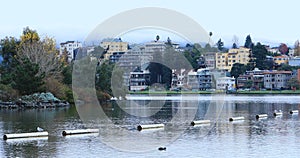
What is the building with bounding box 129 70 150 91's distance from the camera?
120 m

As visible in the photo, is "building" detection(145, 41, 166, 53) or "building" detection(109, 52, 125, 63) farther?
"building" detection(145, 41, 166, 53)

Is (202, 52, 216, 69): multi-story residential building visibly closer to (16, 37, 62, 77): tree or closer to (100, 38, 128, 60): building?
(100, 38, 128, 60): building

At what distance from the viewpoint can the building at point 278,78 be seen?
141875mm

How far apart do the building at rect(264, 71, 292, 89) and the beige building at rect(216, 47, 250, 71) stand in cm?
1900

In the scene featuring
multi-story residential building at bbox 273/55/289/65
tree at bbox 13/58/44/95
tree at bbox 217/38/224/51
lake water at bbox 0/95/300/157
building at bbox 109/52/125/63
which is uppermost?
tree at bbox 217/38/224/51

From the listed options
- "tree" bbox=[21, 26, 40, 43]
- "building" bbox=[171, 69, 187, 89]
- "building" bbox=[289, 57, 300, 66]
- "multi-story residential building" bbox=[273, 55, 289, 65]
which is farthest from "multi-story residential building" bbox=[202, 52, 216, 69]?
"tree" bbox=[21, 26, 40, 43]

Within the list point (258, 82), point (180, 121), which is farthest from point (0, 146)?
point (258, 82)

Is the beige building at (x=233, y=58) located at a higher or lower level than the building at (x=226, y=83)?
higher

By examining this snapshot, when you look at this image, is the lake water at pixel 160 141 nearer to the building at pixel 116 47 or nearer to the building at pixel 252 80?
the building at pixel 116 47

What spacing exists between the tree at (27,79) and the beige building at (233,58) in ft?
349

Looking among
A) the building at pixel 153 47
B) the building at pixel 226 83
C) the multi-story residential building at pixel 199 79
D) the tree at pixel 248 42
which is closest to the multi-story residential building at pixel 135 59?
the building at pixel 153 47

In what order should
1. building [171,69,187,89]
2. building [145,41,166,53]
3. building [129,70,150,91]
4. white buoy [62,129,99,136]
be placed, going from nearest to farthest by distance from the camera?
white buoy [62,129,99,136] < building [145,41,166,53] < building [171,69,187,89] < building [129,70,150,91]

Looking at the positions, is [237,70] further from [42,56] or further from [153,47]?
[42,56]

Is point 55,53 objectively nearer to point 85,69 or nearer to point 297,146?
point 85,69
